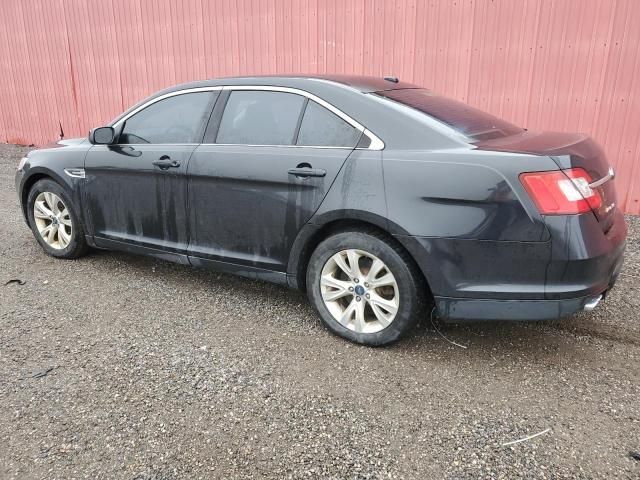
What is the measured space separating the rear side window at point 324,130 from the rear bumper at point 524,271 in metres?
0.72

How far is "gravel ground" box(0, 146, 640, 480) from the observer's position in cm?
221

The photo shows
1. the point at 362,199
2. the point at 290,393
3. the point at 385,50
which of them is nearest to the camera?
the point at 290,393

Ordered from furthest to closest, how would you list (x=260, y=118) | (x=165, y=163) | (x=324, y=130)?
1. (x=165, y=163)
2. (x=260, y=118)
3. (x=324, y=130)

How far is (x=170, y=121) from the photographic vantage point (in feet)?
12.7

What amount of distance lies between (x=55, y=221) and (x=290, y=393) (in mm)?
2991

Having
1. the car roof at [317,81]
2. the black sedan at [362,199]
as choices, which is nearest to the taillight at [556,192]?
the black sedan at [362,199]

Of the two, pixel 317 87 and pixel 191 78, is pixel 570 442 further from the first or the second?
pixel 191 78

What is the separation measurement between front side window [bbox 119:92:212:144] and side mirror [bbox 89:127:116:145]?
8 centimetres

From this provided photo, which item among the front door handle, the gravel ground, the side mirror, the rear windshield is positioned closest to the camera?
the gravel ground

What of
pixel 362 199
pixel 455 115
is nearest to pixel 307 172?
pixel 362 199

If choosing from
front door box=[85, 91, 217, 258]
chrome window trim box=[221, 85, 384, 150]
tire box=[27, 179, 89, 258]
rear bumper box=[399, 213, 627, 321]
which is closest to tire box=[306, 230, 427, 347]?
rear bumper box=[399, 213, 627, 321]

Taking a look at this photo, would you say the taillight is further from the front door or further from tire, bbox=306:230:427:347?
the front door

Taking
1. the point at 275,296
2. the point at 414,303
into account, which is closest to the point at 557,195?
the point at 414,303

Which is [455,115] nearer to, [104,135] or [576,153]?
[576,153]
